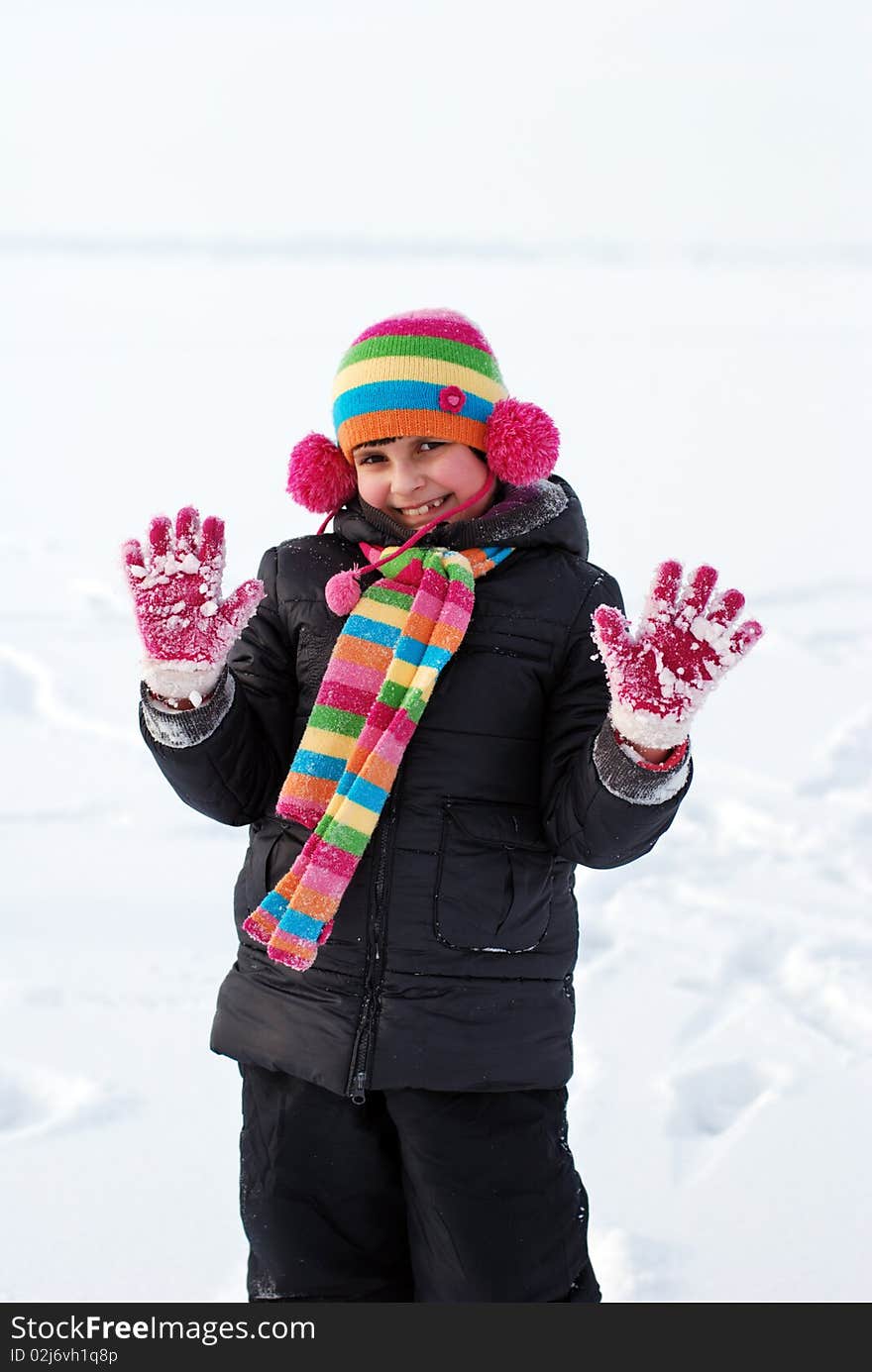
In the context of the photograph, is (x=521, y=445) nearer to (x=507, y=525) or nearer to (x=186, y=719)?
(x=507, y=525)

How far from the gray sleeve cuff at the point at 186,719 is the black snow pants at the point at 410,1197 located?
1.40ft

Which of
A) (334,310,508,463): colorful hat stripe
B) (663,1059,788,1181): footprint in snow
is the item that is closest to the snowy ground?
(663,1059,788,1181): footprint in snow

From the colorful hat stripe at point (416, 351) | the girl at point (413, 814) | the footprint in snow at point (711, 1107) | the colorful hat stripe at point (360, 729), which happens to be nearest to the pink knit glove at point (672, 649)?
the girl at point (413, 814)

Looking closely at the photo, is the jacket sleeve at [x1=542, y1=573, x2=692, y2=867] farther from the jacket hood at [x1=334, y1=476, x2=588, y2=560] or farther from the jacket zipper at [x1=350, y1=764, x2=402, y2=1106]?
the jacket zipper at [x1=350, y1=764, x2=402, y2=1106]

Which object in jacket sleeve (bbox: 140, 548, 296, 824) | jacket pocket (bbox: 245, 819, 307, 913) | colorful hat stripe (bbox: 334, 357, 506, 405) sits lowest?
jacket pocket (bbox: 245, 819, 307, 913)

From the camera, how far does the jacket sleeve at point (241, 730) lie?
4.99 ft

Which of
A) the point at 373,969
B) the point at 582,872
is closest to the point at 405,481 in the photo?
the point at 373,969

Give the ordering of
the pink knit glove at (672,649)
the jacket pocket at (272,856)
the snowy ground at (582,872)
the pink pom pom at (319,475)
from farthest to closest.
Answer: the snowy ground at (582,872), the pink pom pom at (319,475), the jacket pocket at (272,856), the pink knit glove at (672,649)

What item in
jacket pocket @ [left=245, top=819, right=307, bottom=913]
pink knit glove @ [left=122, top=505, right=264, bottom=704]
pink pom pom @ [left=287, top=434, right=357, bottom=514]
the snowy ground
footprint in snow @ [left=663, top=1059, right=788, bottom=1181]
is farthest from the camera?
footprint in snow @ [left=663, top=1059, right=788, bottom=1181]

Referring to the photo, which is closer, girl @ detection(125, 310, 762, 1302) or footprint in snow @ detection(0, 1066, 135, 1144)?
girl @ detection(125, 310, 762, 1302)

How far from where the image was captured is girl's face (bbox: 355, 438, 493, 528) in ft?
5.31

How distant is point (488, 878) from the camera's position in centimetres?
152

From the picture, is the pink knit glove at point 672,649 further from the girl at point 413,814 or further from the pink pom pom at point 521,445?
the pink pom pom at point 521,445

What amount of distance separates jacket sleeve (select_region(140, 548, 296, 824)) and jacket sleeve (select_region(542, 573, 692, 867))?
342 millimetres
